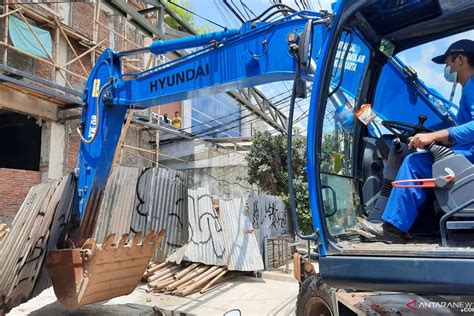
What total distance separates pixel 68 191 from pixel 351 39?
157 inches

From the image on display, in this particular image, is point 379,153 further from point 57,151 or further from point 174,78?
point 57,151

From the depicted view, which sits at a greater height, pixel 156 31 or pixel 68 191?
pixel 156 31

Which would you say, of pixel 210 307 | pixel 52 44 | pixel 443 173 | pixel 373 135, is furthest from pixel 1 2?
pixel 443 173

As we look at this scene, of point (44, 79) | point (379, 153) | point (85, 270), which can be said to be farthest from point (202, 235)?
point (44, 79)

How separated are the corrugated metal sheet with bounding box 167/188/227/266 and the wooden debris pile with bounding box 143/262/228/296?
18 centimetres

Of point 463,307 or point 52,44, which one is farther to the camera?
point 52,44

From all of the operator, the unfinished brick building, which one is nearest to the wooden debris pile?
the unfinished brick building

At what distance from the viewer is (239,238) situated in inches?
391

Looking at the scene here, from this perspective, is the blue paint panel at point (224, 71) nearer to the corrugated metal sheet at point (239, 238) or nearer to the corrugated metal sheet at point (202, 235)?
the corrugated metal sheet at point (202, 235)

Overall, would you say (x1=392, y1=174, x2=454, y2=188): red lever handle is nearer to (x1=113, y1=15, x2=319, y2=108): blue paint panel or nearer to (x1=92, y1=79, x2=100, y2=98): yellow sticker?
(x1=113, y1=15, x2=319, y2=108): blue paint panel

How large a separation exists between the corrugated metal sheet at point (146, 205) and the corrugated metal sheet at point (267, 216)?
250cm

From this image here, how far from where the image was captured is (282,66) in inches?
159

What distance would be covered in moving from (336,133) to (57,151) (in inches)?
462

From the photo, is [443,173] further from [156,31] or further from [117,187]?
[156,31]
